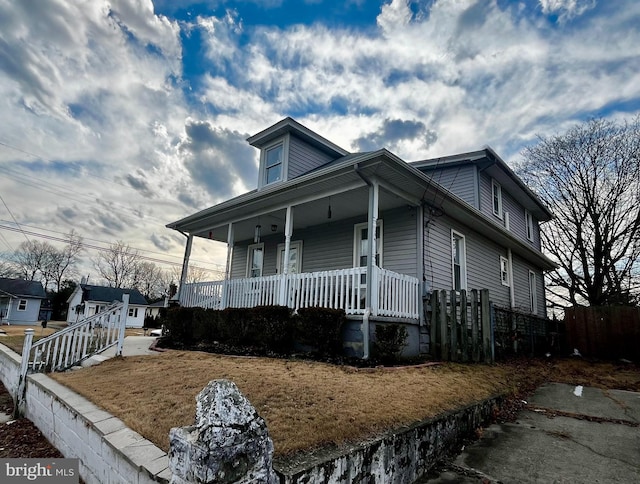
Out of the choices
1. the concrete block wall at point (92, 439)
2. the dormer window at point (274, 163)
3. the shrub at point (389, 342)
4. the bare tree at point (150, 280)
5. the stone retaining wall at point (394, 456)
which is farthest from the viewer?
the bare tree at point (150, 280)

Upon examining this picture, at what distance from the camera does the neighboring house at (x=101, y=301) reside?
34125 mm


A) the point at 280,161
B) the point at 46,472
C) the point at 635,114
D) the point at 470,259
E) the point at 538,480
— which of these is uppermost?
the point at 635,114

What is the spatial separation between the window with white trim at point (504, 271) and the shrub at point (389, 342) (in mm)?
7708

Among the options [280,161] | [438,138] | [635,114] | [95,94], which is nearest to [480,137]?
[438,138]

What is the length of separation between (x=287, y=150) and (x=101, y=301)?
107 ft

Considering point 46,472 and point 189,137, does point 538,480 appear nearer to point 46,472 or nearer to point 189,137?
point 46,472

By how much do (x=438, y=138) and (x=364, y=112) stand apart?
11.9ft

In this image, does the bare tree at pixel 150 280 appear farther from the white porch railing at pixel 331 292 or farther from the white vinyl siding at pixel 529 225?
the white vinyl siding at pixel 529 225

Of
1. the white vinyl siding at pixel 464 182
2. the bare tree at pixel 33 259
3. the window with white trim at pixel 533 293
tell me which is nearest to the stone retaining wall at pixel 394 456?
the white vinyl siding at pixel 464 182

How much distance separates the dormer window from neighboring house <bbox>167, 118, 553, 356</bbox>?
0.04 meters

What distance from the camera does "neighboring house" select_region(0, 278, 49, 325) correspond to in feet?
115

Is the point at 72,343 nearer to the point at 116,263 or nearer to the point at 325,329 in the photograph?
the point at 325,329

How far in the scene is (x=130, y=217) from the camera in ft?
88.8

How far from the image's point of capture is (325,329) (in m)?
6.60
